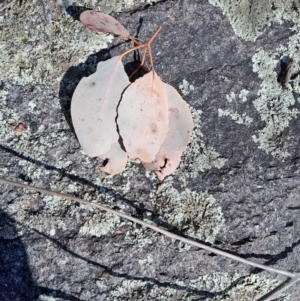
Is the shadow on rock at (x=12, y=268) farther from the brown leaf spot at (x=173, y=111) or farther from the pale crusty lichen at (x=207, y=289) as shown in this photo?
the brown leaf spot at (x=173, y=111)

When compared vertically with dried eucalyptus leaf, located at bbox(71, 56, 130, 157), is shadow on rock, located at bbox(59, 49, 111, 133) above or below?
above

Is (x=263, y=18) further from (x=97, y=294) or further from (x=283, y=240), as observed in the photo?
(x=97, y=294)

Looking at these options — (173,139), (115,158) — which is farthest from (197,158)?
(115,158)

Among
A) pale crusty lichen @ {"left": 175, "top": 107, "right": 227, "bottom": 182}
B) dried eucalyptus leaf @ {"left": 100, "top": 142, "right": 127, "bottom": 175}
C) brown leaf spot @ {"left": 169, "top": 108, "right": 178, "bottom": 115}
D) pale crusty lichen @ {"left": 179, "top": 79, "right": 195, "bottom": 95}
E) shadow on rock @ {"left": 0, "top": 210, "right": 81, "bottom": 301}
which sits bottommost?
shadow on rock @ {"left": 0, "top": 210, "right": 81, "bottom": 301}

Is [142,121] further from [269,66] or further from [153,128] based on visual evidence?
[269,66]

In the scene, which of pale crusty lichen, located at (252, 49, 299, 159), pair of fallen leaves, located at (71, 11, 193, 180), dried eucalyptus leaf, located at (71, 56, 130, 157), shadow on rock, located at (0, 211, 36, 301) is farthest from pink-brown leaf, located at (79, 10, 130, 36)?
shadow on rock, located at (0, 211, 36, 301)

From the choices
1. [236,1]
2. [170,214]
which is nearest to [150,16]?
[236,1]

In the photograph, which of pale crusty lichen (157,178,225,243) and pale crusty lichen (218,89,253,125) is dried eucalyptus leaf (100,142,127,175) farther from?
pale crusty lichen (218,89,253,125)
